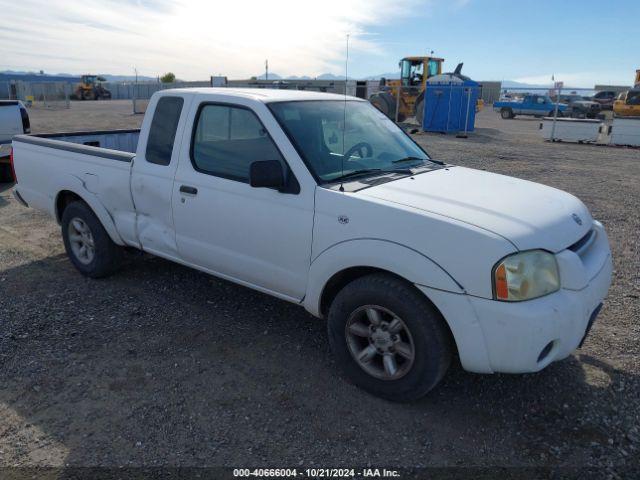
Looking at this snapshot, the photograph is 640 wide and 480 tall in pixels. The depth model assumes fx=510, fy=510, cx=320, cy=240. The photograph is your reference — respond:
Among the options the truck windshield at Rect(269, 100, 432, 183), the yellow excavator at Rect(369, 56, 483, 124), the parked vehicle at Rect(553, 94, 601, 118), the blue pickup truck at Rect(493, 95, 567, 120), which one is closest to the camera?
the truck windshield at Rect(269, 100, 432, 183)

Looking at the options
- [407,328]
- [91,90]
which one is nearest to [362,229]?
[407,328]

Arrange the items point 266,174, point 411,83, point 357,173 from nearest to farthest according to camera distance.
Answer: point 266,174 < point 357,173 < point 411,83

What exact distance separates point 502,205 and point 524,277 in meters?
0.61

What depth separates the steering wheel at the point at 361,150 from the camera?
3.88 metres

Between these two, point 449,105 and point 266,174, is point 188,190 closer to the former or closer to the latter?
point 266,174

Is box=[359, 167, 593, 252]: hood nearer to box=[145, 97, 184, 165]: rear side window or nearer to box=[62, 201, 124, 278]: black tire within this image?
box=[145, 97, 184, 165]: rear side window

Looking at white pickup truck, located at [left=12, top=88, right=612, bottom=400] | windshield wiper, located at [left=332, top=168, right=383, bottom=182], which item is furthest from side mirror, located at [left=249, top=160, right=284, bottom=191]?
windshield wiper, located at [left=332, top=168, right=383, bottom=182]

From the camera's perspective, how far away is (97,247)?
509cm

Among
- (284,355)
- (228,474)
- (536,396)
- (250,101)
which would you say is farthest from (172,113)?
(536,396)

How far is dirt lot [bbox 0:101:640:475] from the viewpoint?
113 inches

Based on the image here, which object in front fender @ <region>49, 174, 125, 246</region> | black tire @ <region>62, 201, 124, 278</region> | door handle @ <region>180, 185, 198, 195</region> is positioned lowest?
black tire @ <region>62, 201, 124, 278</region>

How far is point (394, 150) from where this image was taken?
420cm

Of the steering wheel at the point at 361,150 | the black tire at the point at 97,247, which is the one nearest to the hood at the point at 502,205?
the steering wheel at the point at 361,150

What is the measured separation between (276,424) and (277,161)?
1.69 m
